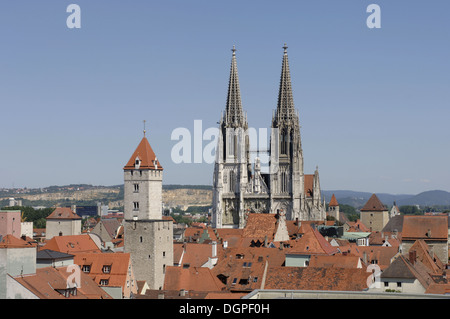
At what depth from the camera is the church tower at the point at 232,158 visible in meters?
140

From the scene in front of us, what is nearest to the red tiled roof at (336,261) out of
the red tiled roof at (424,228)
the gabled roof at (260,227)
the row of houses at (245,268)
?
the row of houses at (245,268)

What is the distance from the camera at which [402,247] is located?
82.4 meters

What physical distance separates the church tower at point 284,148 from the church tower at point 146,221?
62.9 m

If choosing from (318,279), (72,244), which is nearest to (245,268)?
(318,279)

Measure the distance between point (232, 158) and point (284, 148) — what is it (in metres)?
9.69

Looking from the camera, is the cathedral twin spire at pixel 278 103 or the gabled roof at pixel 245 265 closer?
the gabled roof at pixel 245 265

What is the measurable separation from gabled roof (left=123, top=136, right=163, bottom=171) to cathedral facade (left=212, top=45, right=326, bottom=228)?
201ft

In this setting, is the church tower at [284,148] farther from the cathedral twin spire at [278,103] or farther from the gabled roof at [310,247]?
the gabled roof at [310,247]

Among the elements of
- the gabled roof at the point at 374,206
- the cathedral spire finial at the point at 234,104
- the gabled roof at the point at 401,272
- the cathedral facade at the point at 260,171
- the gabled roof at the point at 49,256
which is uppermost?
the cathedral spire finial at the point at 234,104

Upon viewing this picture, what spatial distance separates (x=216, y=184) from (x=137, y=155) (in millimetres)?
63548

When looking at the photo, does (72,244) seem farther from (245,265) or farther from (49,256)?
(245,265)
